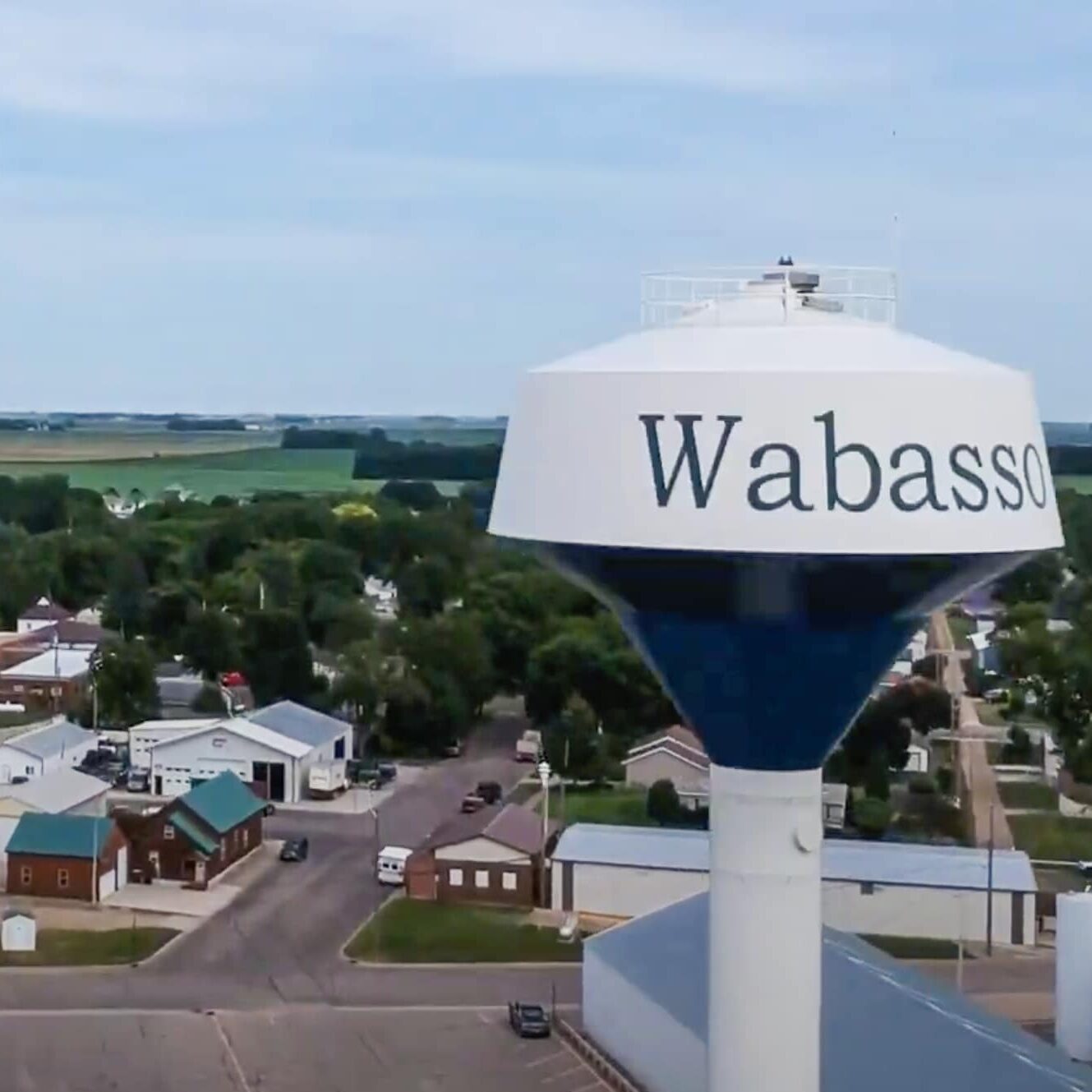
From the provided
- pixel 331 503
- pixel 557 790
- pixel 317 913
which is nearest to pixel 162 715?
pixel 557 790

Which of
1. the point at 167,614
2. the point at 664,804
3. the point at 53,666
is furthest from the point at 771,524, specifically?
the point at 167,614

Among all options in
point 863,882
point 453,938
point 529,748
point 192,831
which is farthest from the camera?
point 529,748

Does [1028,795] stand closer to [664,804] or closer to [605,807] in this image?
[664,804]

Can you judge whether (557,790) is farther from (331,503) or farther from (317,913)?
(331,503)

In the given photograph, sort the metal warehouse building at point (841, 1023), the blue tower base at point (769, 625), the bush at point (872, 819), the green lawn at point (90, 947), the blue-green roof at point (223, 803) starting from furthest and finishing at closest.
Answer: the bush at point (872, 819)
the blue-green roof at point (223, 803)
the green lawn at point (90, 947)
the metal warehouse building at point (841, 1023)
the blue tower base at point (769, 625)

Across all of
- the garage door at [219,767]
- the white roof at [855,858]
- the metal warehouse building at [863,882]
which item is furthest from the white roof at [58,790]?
the metal warehouse building at [863,882]

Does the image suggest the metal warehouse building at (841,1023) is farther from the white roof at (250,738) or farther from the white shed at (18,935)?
the white roof at (250,738)
